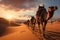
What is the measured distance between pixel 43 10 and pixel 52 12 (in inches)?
83.2

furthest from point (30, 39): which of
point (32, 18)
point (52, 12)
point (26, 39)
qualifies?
point (32, 18)

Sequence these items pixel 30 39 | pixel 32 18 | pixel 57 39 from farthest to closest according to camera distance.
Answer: pixel 32 18 < pixel 30 39 < pixel 57 39

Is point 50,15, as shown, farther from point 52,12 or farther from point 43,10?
point 43,10

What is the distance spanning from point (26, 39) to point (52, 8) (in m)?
3.39

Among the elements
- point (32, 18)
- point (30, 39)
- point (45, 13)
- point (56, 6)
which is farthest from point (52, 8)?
point (32, 18)

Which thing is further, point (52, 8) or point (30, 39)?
point (30, 39)

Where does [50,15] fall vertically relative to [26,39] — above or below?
above

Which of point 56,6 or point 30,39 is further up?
point 56,6

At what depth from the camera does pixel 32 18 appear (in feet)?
60.6

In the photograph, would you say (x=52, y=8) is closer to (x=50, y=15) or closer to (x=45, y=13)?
(x=50, y=15)

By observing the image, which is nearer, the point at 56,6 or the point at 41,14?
the point at 56,6

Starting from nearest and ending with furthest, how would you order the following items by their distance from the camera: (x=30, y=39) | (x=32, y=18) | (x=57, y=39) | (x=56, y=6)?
(x=56, y=6) → (x=57, y=39) → (x=30, y=39) → (x=32, y=18)

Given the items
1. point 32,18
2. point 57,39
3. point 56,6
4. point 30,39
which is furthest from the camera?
point 32,18

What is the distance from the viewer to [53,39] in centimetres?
1135
